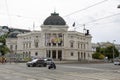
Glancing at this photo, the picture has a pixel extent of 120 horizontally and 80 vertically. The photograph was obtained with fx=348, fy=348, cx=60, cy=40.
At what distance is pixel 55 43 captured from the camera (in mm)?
134875

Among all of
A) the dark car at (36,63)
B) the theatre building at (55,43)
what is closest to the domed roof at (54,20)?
the theatre building at (55,43)

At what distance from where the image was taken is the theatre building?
142500 mm

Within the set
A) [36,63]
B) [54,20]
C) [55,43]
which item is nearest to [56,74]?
[36,63]

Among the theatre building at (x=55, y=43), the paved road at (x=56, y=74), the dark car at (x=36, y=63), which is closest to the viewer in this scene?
the paved road at (x=56, y=74)

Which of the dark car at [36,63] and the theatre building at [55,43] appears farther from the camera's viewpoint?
the theatre building at [55,43]

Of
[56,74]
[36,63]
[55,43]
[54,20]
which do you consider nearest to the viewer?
[56,74]

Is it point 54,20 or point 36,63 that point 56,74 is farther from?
point 54,20

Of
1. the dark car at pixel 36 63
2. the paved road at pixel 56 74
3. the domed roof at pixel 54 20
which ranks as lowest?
the paved road at pixel 56 74

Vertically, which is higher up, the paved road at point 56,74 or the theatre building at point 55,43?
the theatre building at point 55,43

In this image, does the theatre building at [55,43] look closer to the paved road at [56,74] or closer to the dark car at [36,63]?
the dark car at [36,63]

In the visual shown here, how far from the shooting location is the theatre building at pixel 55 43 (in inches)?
5610

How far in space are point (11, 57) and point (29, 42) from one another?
59.8 m

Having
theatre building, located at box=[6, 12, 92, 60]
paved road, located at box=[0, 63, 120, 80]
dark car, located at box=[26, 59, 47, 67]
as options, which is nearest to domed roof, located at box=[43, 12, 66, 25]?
theatre building, located at box=[6, 12, 92, 60]

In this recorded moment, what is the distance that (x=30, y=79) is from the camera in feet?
80.7
